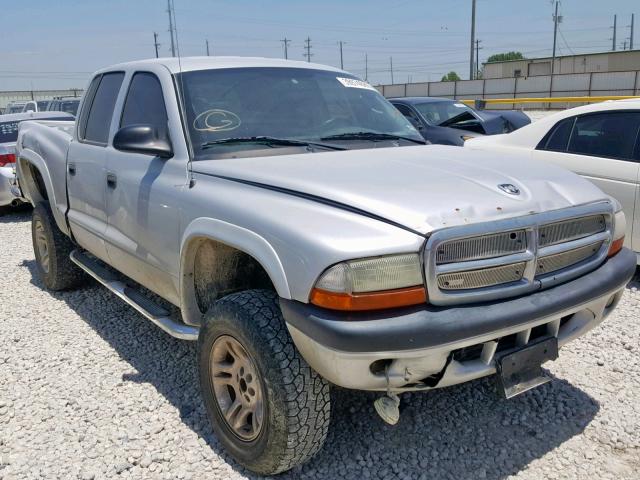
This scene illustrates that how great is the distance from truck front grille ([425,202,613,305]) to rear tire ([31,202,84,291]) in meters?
3.91

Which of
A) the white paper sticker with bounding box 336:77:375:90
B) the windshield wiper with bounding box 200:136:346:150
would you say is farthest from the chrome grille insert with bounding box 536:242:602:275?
the white paper sticker with bounding box 336:77:375:90

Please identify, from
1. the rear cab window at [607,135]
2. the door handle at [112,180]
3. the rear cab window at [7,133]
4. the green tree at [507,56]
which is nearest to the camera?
the door handle at [112,180]

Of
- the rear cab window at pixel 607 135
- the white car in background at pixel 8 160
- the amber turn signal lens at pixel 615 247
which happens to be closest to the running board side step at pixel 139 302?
the amber turn signal lens at pixel 615 247

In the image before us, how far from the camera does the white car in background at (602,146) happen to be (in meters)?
5.12

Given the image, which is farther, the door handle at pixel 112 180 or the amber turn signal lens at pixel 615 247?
the door handle at pixel 112 180

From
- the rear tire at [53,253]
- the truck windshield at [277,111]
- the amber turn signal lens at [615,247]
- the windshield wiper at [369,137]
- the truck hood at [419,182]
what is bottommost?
the rear tire at [53,253]

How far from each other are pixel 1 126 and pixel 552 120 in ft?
25.9

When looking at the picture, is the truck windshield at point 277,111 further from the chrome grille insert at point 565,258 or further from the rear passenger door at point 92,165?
the chrome grille insert at point 565,258

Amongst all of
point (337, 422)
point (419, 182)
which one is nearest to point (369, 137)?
point (419, 182)

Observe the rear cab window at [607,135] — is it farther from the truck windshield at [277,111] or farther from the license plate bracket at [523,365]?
the license plate bracket at [523,365]

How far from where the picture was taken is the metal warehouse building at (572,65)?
158 feet

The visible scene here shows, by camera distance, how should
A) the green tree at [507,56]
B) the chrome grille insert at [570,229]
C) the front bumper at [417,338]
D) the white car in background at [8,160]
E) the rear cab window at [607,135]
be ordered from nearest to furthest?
the front bumper at [417,338] < the chrome grille insert at [570,229] < the rear cab window at [607,135] < the white car in background at [8,160] < the green tree at [507,56]

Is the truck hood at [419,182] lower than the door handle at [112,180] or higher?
higher

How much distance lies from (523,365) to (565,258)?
1.74 ft
